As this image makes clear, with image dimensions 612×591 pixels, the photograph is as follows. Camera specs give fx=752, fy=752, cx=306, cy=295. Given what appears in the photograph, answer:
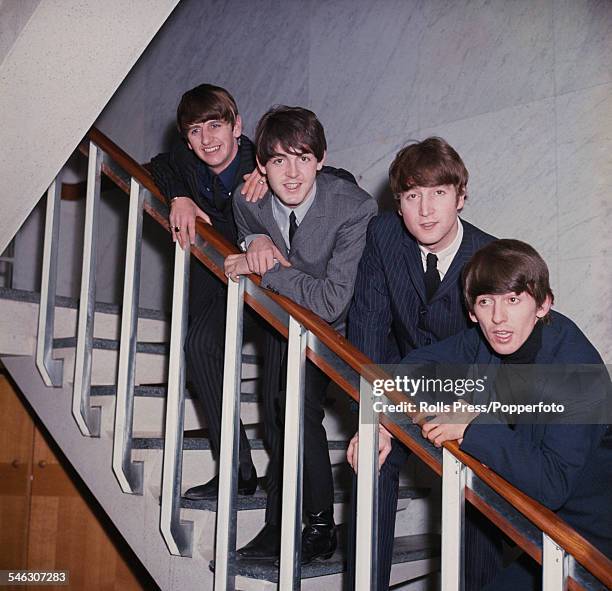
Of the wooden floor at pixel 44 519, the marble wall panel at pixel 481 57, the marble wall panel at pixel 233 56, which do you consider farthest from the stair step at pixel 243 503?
the marble wall panel at pixel 233 56

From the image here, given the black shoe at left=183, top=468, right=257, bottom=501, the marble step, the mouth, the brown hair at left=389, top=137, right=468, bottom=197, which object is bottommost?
the marble step

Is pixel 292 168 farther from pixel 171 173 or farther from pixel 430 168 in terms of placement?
pixel 171 173

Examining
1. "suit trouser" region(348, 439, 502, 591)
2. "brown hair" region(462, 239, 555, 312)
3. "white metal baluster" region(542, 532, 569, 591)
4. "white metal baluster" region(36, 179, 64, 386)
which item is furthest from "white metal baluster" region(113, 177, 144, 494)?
"white metal baluster" region(542, 532, 569, 591)

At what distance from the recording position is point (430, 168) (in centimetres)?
171

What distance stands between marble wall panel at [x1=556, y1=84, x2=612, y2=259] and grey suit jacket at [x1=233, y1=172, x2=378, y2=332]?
2.93 ft

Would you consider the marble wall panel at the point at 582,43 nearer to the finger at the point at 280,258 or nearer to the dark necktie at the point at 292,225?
the dark necktie at the point at 292,225

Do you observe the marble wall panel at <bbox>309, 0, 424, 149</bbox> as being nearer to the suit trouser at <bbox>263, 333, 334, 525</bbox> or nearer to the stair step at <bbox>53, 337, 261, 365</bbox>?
the stair step at <bbox>53, 337, 261, 365</bbox>

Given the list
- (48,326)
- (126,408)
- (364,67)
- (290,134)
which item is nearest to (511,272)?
(290,134)

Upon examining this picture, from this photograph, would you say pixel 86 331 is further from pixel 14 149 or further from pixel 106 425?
pixel 14 149

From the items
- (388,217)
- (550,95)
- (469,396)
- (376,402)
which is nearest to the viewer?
(376,402)

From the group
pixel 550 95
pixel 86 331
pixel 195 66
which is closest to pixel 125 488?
pixel 86 331

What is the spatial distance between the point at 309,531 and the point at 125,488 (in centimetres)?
55

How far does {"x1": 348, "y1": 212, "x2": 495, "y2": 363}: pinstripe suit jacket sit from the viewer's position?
1.77 meters

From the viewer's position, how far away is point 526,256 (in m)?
1.48
